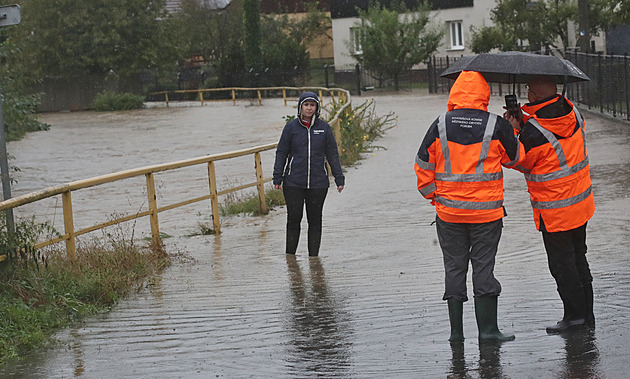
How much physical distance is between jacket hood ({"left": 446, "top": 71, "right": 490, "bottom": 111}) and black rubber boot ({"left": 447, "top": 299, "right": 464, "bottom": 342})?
3.56 feet

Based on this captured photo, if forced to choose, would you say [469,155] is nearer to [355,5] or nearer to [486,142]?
[486,142]

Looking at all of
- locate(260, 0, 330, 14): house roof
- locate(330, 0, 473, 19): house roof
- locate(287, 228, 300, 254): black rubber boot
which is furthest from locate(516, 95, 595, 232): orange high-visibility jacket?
locate(260, 0, 330, 14): house roof

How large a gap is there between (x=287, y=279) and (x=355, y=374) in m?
3.00

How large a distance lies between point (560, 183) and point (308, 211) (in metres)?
3.90

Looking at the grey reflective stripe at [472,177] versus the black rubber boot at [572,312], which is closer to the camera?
the grey reflective stripe at [472,177]

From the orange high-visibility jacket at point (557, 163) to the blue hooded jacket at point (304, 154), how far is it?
11.5 feet

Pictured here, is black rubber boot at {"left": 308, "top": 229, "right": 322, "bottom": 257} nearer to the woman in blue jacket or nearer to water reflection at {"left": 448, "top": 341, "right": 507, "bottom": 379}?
the woman in blue jacket

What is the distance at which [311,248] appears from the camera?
30.1 feet

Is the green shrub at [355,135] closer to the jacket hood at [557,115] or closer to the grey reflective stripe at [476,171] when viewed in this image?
the jacket hood at [557,115]

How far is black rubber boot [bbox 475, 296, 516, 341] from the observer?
546 centimetres

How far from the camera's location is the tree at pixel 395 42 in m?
45.0

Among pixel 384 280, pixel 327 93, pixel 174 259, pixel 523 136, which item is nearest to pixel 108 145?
pixel 327 93

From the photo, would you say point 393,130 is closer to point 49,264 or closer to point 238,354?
point 49,264

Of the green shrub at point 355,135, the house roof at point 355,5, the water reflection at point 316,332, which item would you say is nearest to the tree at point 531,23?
the house roof at point 355,5
